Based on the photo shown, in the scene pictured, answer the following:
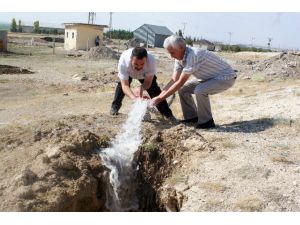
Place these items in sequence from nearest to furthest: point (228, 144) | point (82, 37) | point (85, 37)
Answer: point (228, 144), point (82, 37), point (85, 37)

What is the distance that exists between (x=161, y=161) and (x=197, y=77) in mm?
1747

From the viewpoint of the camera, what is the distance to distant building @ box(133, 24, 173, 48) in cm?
5853

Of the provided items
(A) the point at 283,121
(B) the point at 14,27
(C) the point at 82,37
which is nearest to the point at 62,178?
(A) the point at 283,121

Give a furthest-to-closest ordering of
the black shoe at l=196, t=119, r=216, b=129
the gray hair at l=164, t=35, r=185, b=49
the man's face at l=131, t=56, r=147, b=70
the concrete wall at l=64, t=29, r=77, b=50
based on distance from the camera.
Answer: the concrete wall at l=64, t=29, r=77, b=50 → the black shoe at l=196, t=119, r=216, b=129 → the man's face at l=131, t=56, r=147, b=70 → the gray hair at l=164, t=35, r=185, b=49

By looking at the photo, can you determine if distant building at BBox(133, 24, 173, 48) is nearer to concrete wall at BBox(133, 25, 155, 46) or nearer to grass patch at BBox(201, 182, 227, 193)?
concrete wall at BBox(133, 25, 155, 46)

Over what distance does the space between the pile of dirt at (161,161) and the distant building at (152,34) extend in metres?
51.4

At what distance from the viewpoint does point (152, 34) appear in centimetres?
5875

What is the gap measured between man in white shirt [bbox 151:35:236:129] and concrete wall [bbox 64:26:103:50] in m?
31.0

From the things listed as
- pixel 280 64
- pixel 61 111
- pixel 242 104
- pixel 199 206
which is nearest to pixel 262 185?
pixel 199 206

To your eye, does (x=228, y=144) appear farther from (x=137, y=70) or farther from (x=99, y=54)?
(x=99, y=54)

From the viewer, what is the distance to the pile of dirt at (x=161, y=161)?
5375 mm

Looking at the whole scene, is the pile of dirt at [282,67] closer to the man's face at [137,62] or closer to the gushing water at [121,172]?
the man's face at [137,62]

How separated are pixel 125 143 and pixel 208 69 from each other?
1797 millimetres

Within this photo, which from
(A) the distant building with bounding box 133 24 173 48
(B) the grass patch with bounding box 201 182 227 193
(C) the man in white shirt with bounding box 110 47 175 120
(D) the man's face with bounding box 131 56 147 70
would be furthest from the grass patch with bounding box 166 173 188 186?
(A) the distant building with bounding box 133 24 173 48
